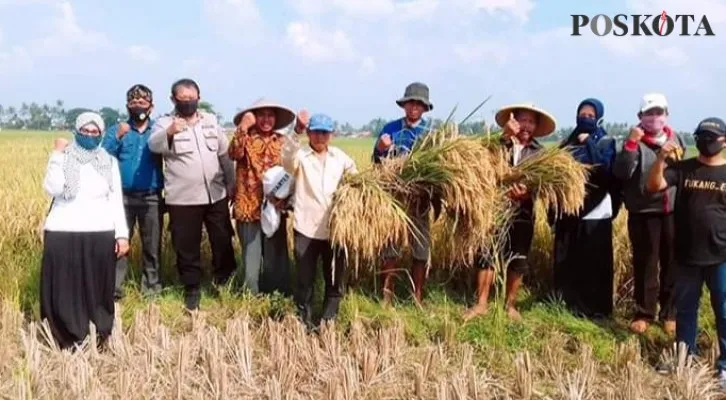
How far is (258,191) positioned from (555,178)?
2033mm

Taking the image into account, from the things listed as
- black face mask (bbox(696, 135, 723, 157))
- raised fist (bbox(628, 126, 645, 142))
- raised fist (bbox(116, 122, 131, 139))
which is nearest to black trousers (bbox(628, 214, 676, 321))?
raised fist (bbox(628, 126, 645, 142))

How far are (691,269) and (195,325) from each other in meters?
3.05

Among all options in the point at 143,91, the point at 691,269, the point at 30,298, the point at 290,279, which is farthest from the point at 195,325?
the point at 691,269

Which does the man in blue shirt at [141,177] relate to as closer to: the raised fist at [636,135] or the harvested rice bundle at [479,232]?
the harvested rice bundle at [479,232]

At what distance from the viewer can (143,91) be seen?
488 cm

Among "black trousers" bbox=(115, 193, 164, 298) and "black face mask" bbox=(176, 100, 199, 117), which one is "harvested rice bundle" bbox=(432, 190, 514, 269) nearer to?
"black face mask" bbox=(176, 100, 199, 117)

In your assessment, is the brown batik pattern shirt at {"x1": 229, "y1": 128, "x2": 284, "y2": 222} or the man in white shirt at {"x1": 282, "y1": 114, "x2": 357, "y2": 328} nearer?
Result: the man in white shirt at {"x1": 282, "y1": 114, "x2": 357, "y2": 328}

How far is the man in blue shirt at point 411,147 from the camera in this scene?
450 centimetres

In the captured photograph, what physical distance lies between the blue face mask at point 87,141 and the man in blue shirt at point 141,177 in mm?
800

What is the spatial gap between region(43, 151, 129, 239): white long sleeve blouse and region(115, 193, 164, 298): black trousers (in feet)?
2.63

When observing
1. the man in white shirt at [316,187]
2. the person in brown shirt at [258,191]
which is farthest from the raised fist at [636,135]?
the person in brown shirt at [258,191]

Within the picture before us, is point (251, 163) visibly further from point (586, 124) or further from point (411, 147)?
point (586, 124)

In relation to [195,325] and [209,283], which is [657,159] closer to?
[195,325]

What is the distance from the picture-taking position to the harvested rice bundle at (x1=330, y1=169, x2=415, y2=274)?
13.4 ft
